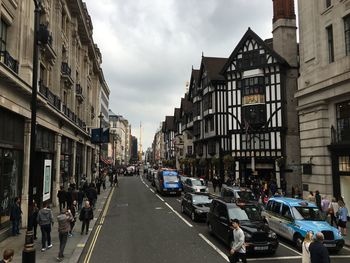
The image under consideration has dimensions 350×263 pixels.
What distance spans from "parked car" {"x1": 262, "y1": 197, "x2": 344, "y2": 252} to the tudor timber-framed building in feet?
86.4

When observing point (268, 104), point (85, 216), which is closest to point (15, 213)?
point (85, 216)

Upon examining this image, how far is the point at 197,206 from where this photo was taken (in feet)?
64.2

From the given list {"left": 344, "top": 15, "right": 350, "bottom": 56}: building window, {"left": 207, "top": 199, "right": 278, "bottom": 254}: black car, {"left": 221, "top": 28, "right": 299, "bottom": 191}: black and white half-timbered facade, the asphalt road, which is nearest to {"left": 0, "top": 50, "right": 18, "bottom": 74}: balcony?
the asphalt road

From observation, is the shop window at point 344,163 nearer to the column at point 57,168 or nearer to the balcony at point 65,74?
the column at point 57,168

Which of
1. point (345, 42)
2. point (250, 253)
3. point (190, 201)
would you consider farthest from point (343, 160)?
point (250, 253)

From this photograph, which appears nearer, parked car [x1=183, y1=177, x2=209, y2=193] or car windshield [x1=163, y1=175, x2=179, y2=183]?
parked car [x1=183, y1=177, x2=209, y2=193]

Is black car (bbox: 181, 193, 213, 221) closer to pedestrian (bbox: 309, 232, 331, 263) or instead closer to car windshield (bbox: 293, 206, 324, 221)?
car windshield (bbox: 293, 206, 324, 221)

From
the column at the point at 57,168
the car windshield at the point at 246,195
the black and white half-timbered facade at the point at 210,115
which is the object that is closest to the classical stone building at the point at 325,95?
the car windshield at the point at 246,195

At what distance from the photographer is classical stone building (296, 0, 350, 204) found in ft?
68.1

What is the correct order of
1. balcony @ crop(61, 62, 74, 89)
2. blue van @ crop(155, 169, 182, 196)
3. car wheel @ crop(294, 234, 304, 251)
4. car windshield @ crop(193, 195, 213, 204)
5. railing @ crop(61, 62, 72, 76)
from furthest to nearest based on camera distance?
blue van @ crop(155, 169, 182, 196), railing @ crop(61, 62, 72, 76), balcony @ crop(61, 62, 74, 89), car windshield @ crop(193, 195, 213, 204), car wheel @ crop(294, 234, 304, 251)

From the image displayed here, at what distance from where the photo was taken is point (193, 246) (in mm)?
13633

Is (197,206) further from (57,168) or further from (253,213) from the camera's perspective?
(57,168)

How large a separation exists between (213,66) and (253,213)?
1697 inches

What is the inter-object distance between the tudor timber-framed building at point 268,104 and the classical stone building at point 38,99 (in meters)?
21.3
